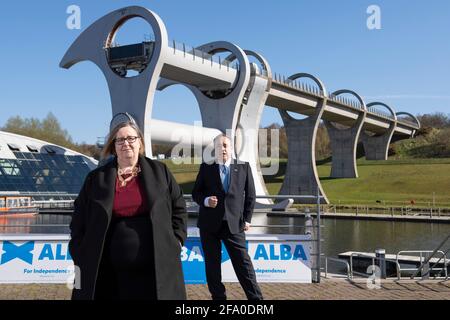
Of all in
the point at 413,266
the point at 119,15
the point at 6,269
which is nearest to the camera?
the point at 6,269

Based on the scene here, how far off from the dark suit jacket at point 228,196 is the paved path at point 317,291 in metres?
1.39

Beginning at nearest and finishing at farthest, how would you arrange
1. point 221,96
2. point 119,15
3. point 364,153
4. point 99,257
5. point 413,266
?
point 99,257 → point 413,266 → point 119,15 → point 221,96 → point 364,153

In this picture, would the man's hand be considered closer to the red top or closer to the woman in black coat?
the woman in black coat

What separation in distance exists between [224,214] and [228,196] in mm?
230

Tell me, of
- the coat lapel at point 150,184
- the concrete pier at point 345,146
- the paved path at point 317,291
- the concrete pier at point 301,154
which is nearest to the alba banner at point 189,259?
the paved path at point 317,291

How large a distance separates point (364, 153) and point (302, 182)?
37964 millimetres

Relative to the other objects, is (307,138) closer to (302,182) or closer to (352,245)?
(302,182)

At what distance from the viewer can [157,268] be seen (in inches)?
127

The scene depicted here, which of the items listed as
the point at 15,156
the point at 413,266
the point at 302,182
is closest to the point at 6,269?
the point at 413,266

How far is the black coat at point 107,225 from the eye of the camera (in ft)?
10.6

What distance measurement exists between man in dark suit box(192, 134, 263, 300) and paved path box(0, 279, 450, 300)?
3.30 ft

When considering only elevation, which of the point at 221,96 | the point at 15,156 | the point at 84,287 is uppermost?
the point at 221,96

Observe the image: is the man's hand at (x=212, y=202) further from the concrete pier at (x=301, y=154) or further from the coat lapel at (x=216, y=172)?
the concrete pier at (x=301, y=154)

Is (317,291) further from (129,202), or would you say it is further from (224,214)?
(129,202)
